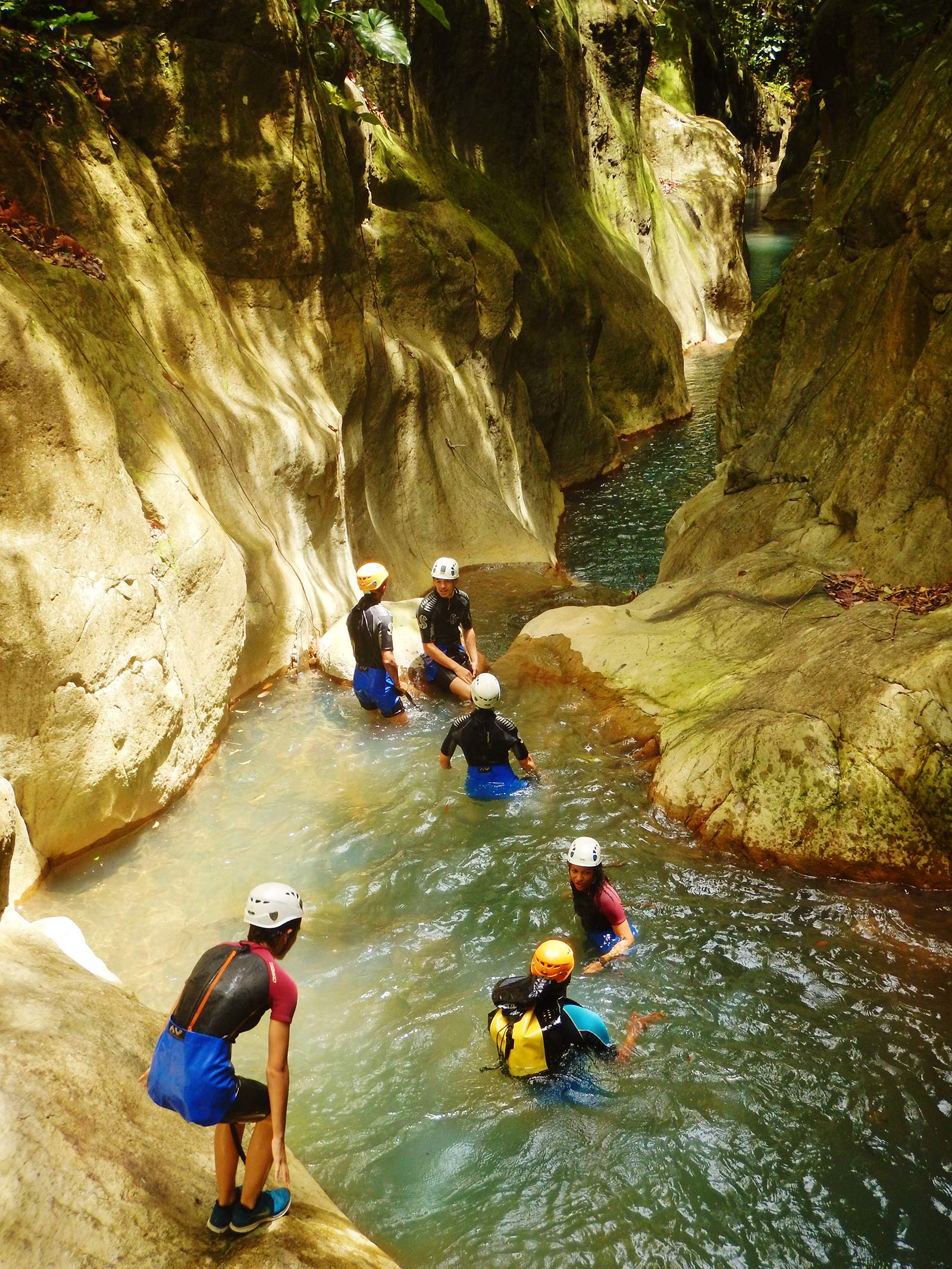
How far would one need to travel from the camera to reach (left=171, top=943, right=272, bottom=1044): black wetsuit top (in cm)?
353

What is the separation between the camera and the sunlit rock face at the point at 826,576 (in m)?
6.61

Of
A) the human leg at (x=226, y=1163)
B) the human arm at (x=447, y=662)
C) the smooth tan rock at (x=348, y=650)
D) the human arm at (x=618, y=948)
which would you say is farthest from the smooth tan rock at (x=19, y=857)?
the human arm at (x=447, y=662)

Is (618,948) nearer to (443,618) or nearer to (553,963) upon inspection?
(553,963)

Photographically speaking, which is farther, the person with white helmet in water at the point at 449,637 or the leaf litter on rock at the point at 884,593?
the person with white helmet in water at the point at 449,637

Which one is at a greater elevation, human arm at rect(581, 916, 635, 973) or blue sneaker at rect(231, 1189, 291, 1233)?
blue sneaker at rect(231, 1189, 291, 1233)

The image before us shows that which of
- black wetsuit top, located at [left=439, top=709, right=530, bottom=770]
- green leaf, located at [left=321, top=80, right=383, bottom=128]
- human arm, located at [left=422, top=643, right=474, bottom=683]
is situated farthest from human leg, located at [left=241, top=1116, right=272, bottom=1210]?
green leaf, located at [left=321, top=80, right=383, bottom=128]

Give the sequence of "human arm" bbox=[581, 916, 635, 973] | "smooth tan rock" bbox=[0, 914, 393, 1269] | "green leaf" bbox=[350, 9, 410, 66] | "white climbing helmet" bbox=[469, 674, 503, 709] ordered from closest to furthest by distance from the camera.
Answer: "smooth tan rock" bbox=[0, 914, 393, 1269] < "human arm" bbox=[581, 916, 635, 973] < "white climbing helmet" bbox=[469, 674, 503, 709] < "green leaf" bbox=[350, 9, 410, 66]

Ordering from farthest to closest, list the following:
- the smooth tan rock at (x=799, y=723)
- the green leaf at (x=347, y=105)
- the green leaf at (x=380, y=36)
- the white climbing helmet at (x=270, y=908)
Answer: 1. the green leaf at (x=347, y=105)
2. the green leaf at (x=380, y=36)
3. the smooth tan rock at (x=799, y=723)
4. the white climbing helmet at (x=270, y=908)

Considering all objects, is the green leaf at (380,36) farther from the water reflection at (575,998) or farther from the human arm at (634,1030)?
the human arm at (634,1030)

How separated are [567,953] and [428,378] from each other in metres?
11.8

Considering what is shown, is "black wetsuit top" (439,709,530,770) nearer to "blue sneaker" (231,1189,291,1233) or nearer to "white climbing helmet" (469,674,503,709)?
"white climbing helmet" (469,674,503,709)

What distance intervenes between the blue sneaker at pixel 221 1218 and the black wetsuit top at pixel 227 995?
648mm

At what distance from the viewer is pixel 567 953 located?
490cm

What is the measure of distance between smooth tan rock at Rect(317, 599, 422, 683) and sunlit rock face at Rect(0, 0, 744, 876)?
391mm
